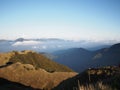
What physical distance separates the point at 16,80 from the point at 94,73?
54.6 meters

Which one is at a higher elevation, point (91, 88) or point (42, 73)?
point (91, 88)

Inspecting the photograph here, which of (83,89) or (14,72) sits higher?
(83,89)

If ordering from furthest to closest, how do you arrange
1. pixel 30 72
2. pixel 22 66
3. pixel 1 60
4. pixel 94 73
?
pixel 1 60
pixel 22 66
pixel 30 72
pixel 94 73

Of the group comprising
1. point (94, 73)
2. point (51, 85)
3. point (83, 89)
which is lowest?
point (51, 85)

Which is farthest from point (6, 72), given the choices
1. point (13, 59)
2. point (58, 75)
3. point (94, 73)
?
point (13, 59)

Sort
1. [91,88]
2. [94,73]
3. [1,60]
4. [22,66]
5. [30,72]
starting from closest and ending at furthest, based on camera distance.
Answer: [91,88] → [94,73] → [30,72] → [22,66] → [1,60]

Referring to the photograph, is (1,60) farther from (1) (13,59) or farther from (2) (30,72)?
(2) (30,72)

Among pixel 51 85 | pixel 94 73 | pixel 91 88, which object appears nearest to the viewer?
pixel 91 88

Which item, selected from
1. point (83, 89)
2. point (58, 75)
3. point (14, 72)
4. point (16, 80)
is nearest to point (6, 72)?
point (14, 72)

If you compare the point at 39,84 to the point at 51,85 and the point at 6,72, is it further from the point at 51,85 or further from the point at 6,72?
the point at 6,72

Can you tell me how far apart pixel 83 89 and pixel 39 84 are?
90.3m

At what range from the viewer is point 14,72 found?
117500 millimetres

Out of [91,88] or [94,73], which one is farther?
[94,73]

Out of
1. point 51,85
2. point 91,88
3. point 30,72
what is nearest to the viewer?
point 91,88
